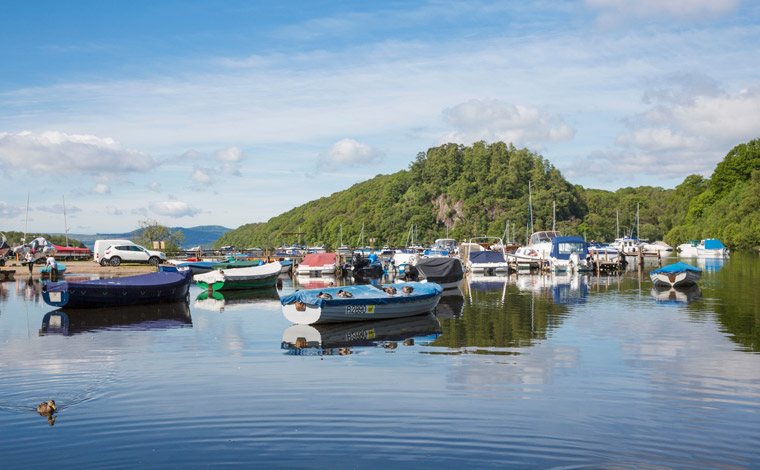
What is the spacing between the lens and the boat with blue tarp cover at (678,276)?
4591 centimetres

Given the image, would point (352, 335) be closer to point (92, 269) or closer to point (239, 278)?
point (239, 278)

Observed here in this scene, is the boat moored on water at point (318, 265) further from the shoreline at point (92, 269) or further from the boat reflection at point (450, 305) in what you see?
the boat reflection at point (450, 305)

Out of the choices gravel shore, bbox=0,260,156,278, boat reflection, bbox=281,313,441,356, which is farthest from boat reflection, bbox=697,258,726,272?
gravel shore, bbox=0,260,156,278

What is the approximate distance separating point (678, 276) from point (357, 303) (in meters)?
28.9

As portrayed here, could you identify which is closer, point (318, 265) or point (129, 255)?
point (129, 255)

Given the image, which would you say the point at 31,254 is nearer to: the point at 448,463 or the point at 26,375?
the point at 26,375

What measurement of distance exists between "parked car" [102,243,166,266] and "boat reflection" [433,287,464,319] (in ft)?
105

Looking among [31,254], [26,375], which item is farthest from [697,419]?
[31,254]

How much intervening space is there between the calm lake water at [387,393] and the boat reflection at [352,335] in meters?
0.15

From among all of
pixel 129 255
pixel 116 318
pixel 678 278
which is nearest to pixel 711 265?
pixel 678 278

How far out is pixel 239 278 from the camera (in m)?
46.1

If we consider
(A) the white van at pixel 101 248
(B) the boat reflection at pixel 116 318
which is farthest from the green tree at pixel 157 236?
(B) the boat reflection at pixel 116 318

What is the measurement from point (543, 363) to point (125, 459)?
11810mm

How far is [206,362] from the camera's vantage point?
19.2 meters
